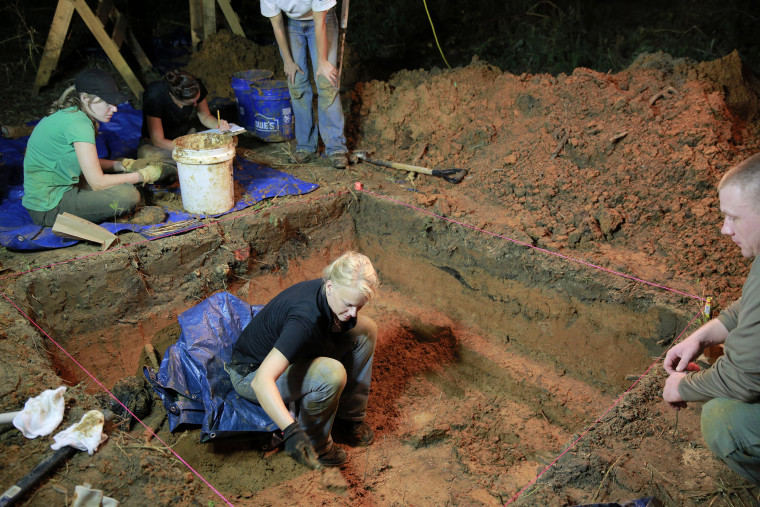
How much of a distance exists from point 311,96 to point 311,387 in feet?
9.75

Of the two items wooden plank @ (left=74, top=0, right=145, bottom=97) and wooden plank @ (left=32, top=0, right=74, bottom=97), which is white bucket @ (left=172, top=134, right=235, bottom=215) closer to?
wooden plank @ (left=74, top=0, right=145, bottom=97)

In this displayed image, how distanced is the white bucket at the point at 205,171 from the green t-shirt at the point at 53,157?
1.96 feet

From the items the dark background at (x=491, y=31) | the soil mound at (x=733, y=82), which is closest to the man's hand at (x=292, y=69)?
the dark background at (x=491, y=31)

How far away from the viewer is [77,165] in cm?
358

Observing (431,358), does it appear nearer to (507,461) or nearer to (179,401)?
(507,461)

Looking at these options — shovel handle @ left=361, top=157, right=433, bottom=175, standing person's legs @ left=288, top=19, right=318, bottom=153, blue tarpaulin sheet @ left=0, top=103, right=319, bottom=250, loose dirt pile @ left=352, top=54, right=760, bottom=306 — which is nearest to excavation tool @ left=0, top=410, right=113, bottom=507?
blue tarpaulin sheet @ left=0, top=103, right=319, bottom=250

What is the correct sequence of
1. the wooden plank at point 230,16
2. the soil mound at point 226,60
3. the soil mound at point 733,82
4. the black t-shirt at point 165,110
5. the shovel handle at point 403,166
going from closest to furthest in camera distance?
the black t-shirt at point 165,110 < the soil mound at point 733,82 < the shovel handle at point 403,166 < the soil mound at point 226,60 < the wooden plank at point 230,16

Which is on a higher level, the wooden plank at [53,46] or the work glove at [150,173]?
the wooden plank at [53,46]

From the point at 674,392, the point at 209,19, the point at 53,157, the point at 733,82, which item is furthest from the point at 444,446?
the point at 209,19

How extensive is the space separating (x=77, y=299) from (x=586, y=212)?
343 centimetres

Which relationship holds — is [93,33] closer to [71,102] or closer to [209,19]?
[209,19]

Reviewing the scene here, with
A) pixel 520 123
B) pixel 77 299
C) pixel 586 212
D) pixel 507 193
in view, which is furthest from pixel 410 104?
pixel 77 299

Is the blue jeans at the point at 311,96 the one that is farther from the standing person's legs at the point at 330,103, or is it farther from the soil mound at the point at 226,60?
the soil mound at the point at 226,60

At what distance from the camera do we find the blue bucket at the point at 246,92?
16.9ft
